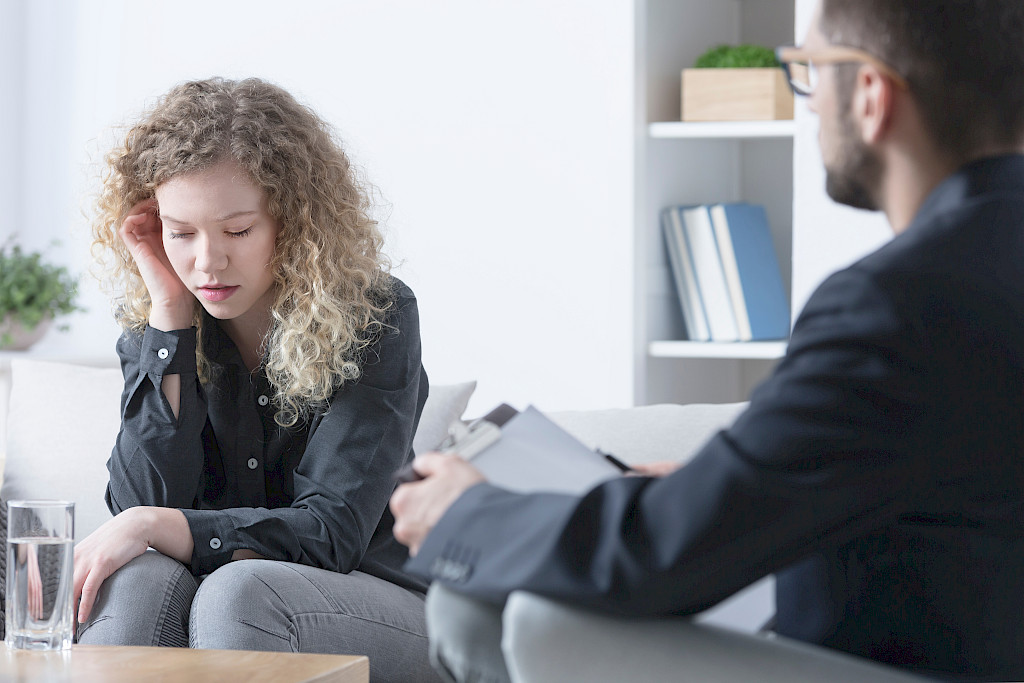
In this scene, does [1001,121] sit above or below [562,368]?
above

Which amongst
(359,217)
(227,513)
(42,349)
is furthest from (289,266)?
(42,349)

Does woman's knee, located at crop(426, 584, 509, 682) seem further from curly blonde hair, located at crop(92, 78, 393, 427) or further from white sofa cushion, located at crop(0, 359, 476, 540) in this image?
white sofa cushion, located at crop(0, 359, 476, 540)

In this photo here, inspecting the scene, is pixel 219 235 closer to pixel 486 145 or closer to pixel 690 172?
pixel 486 145

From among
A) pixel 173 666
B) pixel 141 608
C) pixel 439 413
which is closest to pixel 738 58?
pixel 439 413

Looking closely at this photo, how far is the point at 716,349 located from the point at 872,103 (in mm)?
1609

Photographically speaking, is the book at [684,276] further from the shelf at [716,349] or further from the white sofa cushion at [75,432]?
the white sofa cushion at [75,432]

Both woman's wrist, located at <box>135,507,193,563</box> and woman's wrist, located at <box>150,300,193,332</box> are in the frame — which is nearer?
woman's wrist, located at <box>135,507,193,563</box>

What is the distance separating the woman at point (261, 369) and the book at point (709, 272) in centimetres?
90

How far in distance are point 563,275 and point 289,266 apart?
1001 mm

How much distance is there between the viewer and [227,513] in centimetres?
149

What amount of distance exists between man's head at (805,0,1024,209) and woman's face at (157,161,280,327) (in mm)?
936

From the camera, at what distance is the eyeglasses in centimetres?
83

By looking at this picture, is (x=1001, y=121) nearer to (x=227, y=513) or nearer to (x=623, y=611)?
(x=623, y=611)

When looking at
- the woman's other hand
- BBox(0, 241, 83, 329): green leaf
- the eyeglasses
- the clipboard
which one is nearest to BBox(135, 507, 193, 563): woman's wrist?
the woman's other hand
